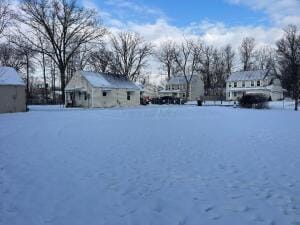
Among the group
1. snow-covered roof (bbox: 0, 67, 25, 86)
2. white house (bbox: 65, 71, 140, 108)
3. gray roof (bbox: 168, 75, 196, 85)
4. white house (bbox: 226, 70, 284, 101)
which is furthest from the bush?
gray roof (bbox: 168, 75, 196, 85)

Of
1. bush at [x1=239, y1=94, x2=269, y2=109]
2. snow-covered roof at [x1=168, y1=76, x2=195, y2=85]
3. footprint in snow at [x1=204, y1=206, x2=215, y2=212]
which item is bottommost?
footprint in snow at [x1=204, y1=206, x2=215, y2=212]

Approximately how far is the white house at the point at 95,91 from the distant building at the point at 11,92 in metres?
11.5

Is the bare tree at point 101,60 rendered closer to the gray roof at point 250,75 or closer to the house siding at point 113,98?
the house siding at point 113,98

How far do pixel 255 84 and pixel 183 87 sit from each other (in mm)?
19647

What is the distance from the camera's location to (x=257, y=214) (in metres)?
4.80

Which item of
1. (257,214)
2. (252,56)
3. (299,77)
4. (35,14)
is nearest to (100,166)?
(257,214)

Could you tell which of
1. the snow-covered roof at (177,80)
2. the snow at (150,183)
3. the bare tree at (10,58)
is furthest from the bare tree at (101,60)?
the snow at (150,183)

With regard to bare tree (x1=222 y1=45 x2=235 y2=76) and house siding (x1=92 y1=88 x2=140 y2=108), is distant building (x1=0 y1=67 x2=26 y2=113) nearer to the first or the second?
house siding (x1=92 y1=88 x2=140 y2=108)

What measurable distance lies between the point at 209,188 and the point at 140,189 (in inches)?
49.3

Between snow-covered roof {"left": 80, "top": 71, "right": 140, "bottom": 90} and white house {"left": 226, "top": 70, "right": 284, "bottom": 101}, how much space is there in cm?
2811

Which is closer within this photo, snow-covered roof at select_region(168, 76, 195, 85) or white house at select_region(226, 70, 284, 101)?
white house at select_region(226, 70, 284, 101)

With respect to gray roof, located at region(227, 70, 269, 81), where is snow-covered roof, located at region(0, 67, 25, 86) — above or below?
below

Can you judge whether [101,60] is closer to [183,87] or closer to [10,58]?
[10,58]

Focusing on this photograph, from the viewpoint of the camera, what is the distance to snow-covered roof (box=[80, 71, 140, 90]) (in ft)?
146
